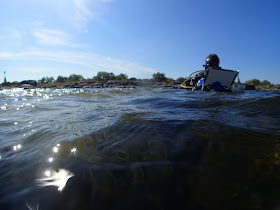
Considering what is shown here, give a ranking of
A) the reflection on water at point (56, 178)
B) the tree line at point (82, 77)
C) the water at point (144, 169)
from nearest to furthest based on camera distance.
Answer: the water at point (144, 169), the reflection on water at point (56, 178), the tree line at point (82, 77)

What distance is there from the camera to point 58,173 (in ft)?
3.26

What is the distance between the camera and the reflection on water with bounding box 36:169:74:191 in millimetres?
A: 897

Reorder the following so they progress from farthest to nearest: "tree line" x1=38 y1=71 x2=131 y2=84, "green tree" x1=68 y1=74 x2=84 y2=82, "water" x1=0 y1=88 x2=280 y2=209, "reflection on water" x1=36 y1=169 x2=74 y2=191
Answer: "green tree" x1=68 y1=74 x2=84 y2=82 < "tree line" x1=38 y1=71 x2=131 y2=84 < "reflection on water" x1=36 y1=169 x2=74 y2=191 < "water" x1=0 y1=88 x2=280 y2=209

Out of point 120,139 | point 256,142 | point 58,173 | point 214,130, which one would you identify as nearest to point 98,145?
point 120,139

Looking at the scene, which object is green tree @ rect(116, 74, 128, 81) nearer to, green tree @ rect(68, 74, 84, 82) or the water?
green tree @ rect(68, 74, 84, 82)

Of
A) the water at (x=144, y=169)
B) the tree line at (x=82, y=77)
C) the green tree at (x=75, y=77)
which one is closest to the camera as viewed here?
the water at (x=144, y=169)

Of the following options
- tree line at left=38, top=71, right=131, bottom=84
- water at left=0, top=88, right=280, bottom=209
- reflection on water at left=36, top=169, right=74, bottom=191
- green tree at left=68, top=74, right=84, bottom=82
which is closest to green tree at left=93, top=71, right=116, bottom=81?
tree line at left=38, top=71, right=131, bottom=84

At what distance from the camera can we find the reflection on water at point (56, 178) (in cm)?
90

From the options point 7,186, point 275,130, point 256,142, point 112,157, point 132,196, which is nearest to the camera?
point 132,196

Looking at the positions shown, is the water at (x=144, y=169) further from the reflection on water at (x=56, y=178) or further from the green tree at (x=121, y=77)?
the green tree at (x=121, y=77)

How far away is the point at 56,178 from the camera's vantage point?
3.11ft

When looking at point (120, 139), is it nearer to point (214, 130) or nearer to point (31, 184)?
point (31, 184)

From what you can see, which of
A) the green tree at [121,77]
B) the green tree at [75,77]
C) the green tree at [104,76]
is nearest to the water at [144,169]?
the green tree at [121,77]

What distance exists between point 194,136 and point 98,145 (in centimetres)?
97
